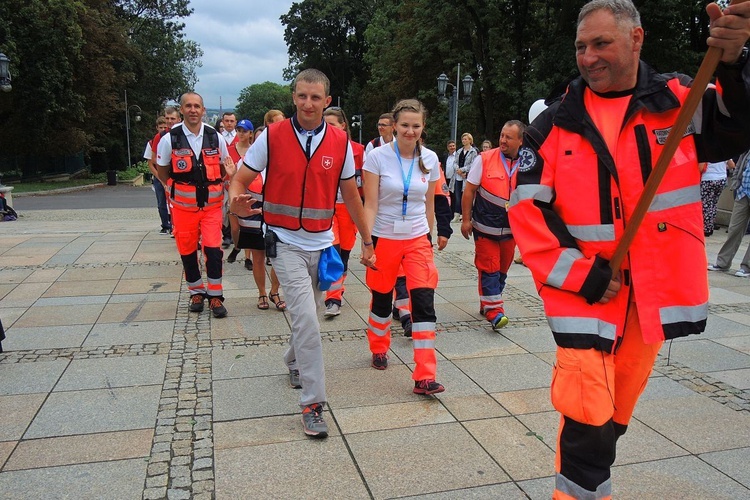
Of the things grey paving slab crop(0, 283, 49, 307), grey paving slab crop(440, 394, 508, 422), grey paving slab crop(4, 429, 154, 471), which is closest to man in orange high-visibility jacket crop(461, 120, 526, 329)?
grey paving slab crop(440, 394, 508, 422)

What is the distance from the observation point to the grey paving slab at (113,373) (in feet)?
14.1

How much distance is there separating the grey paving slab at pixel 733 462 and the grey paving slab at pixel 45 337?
4596 millimetres

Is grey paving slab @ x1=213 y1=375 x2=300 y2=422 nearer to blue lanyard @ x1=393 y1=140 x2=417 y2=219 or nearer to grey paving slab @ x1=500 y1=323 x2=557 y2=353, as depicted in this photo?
blue lanyard @ x1=393 y1=140 x2=417 y2=219

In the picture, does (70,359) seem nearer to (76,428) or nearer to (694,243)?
(76,428)

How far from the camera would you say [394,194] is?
14.8 feet

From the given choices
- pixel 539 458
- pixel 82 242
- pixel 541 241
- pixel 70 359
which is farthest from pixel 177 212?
pixel 82 242

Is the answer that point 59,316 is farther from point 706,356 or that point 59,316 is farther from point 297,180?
point 706,356

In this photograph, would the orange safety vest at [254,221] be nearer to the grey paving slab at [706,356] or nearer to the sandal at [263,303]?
the sandal at [263,303]

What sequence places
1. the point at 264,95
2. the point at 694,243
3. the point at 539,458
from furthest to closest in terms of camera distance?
the point at 264,95 → the point at 539,458 → the point at 694,243

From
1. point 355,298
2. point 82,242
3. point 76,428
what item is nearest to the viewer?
point 76,428

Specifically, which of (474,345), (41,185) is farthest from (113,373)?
(41,185)

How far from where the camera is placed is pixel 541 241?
7.35 ft

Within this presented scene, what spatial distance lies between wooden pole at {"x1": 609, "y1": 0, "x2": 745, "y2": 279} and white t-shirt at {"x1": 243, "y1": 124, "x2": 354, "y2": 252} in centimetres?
207

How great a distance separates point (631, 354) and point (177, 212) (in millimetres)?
4834
